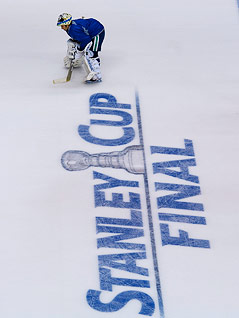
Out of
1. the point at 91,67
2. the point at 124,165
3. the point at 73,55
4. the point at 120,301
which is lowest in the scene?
the point at 120,301

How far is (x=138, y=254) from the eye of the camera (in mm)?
4887

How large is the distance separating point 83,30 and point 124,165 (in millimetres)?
1397

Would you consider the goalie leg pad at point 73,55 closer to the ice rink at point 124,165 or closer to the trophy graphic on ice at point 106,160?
the ice rink at point 124,165

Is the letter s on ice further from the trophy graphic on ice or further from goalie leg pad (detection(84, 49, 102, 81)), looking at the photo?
goalie leg pad (detection(84, 49, 102, 81))

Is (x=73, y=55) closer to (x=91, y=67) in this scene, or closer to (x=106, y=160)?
(x=91, y=67)

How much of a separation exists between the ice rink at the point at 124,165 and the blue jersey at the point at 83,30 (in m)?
0.39

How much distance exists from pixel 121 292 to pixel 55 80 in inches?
92.6

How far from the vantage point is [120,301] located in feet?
15.1

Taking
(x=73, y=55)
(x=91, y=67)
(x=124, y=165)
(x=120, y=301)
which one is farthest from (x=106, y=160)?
(x=120, y=301)

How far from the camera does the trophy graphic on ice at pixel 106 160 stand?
214 inches

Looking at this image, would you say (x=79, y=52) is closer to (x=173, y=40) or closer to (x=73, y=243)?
(x=173, y=40)

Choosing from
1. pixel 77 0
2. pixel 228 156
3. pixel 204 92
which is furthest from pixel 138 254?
pixel 77 0

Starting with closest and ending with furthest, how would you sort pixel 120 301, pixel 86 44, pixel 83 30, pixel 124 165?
1. pixel 120 301
2. pixel 124 165
3. pixel 83 30
4. pixel 86 44

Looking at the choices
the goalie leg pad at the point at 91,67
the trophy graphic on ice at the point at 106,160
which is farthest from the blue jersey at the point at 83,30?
the trophy graphic on ice at the point at 106,160
